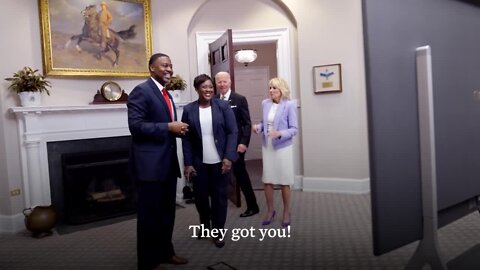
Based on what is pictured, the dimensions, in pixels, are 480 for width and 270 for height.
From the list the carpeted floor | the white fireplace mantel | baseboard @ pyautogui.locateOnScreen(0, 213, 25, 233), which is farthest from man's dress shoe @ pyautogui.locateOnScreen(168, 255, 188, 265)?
baseboard @ pyautogui.locateOnScreen(0, 213, 25, 233)

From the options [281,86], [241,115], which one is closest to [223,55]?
[241,115]

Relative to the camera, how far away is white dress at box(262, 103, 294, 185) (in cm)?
324

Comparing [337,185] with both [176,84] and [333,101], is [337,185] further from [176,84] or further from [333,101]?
[176,84]

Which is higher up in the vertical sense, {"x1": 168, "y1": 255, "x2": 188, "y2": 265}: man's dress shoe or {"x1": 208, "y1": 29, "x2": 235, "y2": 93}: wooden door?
{"x1": 208, "y1": 29, "x2": 235, "y2": 93}: wooden door

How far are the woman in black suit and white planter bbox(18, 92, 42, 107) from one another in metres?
1.71

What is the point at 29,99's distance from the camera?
11.5ft

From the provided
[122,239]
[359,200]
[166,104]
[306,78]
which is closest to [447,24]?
[166,104]

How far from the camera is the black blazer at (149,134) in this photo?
7.16 feet

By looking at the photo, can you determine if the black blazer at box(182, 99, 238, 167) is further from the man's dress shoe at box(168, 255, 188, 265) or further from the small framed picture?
the small framed picture

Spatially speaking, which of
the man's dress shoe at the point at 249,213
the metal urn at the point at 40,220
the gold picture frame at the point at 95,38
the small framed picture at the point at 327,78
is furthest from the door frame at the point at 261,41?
the metal urn at the point at 40,220

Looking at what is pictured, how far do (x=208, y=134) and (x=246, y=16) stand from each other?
106 inches

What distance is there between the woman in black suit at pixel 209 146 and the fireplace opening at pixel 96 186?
5.21 ft

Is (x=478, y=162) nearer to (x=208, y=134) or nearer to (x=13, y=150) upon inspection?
(x=208, y=134)

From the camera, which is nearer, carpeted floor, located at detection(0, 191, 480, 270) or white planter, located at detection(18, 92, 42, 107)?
carpeted floor, located at detection(0, 191, 480, 270)
